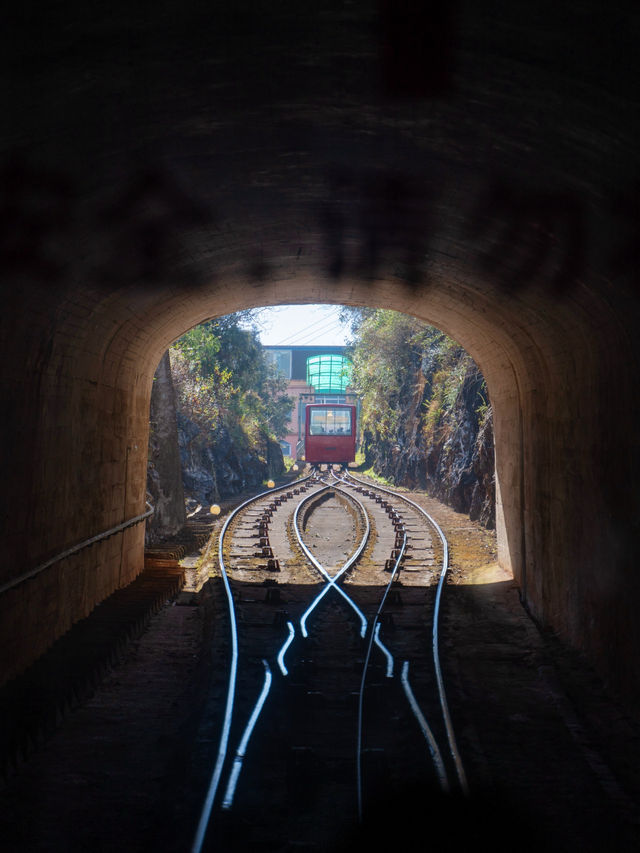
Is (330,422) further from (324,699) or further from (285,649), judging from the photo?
(324,699)

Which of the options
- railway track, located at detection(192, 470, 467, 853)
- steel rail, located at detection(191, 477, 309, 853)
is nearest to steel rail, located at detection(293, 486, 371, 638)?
railway track, located at detection(192, 470, 467, 853)

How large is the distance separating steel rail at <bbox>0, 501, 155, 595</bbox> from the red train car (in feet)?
69.1

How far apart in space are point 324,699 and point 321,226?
4023mm

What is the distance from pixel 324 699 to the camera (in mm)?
5336

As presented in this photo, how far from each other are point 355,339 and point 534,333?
29917 millimetres

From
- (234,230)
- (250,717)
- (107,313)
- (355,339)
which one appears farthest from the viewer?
(355,339)

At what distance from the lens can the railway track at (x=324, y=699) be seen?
372 cm

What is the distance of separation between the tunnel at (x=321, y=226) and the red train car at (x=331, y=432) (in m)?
21.4

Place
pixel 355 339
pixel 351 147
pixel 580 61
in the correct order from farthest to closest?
1. pixel 355 339
2. pixel 351 147
3. pixel 580 61

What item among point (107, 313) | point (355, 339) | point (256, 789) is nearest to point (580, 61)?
point (256, 789)

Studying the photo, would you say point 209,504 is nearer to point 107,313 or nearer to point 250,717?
point 107,313

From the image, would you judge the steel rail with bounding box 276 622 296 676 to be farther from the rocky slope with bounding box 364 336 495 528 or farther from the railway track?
the rocky slope with bounding box 364 336 495 528

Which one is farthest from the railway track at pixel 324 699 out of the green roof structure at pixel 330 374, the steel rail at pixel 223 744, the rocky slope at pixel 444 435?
the green roof structure at pixel 330 374

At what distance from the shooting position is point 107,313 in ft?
22.2
